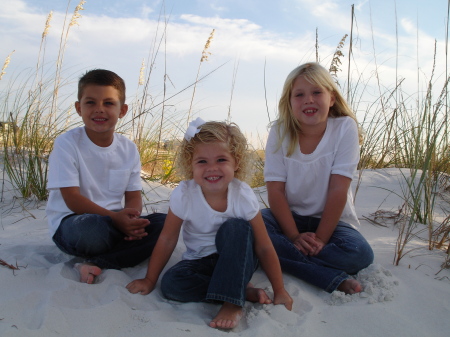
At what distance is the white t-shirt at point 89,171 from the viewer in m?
1.96

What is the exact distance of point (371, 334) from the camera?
1397 mm

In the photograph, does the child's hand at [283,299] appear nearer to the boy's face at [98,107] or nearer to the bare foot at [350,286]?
the bare foot at [350,286]

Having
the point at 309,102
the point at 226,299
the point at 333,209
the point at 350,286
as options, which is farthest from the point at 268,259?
the point at 309,102

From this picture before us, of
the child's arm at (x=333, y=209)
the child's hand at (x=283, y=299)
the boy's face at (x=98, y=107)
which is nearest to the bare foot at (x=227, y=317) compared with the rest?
the child's hand at (x=283, y=299)

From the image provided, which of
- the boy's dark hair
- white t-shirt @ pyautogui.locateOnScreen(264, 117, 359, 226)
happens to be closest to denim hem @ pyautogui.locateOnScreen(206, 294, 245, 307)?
white t-shirt @ pyautogui.locateOnScreen(264, 117, 359, 226)

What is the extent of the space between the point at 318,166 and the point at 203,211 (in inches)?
28.9

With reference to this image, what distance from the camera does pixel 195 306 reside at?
5.33ft

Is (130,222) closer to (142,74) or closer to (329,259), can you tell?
(329,259)

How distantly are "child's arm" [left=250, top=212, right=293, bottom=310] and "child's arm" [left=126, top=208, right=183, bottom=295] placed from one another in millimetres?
340

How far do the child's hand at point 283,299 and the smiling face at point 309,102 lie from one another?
3.01 ft

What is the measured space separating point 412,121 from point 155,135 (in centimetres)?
252

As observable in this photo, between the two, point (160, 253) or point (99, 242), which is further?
point (99, 242)

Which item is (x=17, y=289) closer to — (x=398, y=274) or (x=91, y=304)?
(x=91, y=304)

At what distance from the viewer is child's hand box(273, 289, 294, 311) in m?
1.56
